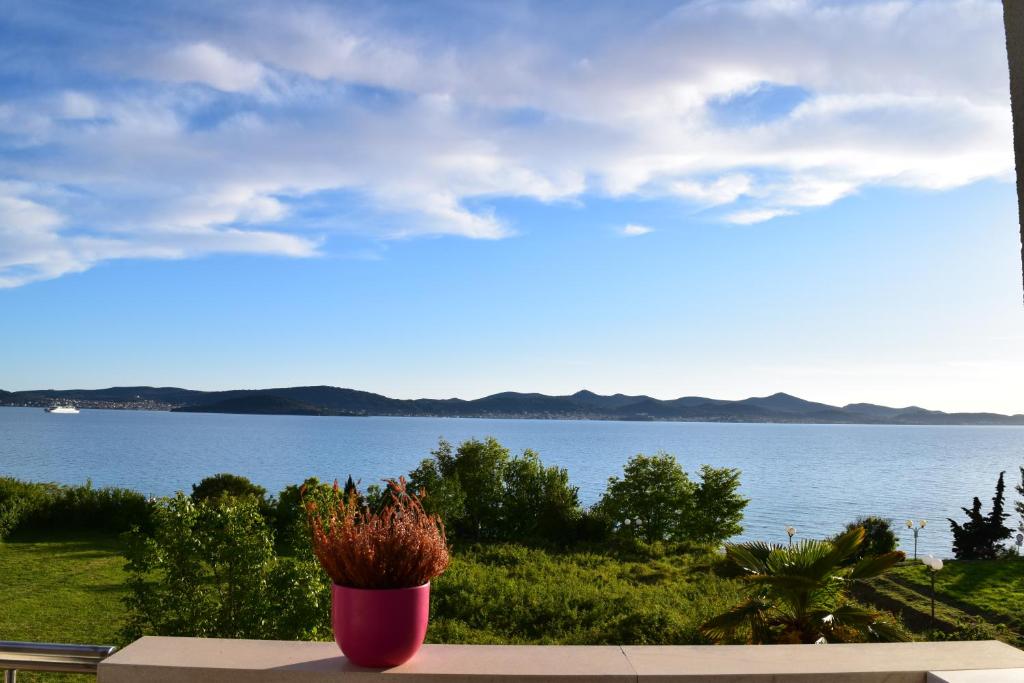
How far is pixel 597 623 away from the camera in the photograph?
13031mm

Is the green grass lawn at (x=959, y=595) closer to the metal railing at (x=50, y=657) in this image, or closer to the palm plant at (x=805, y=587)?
the palm plant at (x=805, y=587)

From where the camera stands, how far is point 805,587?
6.58 meters

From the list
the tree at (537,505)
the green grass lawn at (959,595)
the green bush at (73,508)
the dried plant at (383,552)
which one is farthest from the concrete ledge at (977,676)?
the tree at (537,505)

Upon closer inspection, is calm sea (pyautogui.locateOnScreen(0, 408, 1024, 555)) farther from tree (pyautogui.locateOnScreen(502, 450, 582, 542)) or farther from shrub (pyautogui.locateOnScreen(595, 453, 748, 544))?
tree (pyautogui.locateOnScreen(502, 450, 582, 542))

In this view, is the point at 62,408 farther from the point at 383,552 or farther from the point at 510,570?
the point at 383,552

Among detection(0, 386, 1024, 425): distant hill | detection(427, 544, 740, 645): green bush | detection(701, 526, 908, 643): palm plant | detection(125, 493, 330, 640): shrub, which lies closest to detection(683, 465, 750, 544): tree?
detection(427, 544, 740, 645): green bush

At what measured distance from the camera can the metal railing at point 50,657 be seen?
236cm

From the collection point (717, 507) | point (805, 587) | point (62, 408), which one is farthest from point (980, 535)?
point (62, 408)

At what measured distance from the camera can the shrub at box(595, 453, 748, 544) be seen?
1031 inches

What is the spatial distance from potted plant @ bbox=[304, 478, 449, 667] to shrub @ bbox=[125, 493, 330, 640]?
3.67 meters

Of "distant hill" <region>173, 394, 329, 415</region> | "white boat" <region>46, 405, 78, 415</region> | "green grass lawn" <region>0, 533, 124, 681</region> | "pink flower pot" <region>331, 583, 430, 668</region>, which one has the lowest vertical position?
"white boat" <region>46, 405, 78, 415</region>

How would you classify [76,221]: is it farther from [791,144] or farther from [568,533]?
[791,144]

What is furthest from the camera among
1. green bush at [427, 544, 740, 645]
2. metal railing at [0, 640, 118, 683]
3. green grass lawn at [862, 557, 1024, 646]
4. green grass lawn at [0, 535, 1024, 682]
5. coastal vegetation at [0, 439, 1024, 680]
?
green grass lawn at [862, 557, 1024, 646]

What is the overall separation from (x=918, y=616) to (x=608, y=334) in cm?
6201
